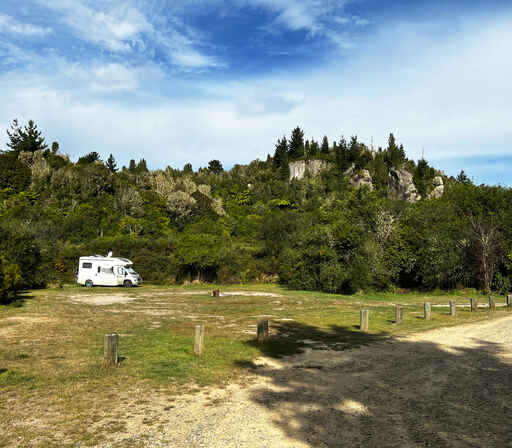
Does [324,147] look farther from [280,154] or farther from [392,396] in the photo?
[392,396]

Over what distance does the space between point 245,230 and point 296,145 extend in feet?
141

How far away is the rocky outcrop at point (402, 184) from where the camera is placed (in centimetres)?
8000

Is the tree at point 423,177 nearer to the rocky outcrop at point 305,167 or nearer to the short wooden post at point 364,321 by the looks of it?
the rocky outcrop at point 305,167

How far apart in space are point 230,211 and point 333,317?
4791 cm

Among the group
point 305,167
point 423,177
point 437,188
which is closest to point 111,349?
point 305,167

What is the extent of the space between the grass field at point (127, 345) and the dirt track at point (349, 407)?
81 cm

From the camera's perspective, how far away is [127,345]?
11703mm

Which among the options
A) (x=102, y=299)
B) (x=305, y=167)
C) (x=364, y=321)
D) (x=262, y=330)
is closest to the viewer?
(x=262, y=330)

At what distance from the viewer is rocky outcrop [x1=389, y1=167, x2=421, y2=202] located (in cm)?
8000

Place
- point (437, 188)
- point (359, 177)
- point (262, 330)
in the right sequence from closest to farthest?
1. point (262, 330)
2. point (359, 177)
3. point (437, 188)

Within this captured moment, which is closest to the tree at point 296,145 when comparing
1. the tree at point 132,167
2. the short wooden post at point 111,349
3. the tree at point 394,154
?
the tree at point 394,154

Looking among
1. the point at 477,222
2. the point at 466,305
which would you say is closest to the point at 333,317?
the point at 466,305

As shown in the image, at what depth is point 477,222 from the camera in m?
34.4

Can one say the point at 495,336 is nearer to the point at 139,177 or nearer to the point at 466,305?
the point at 466,305
